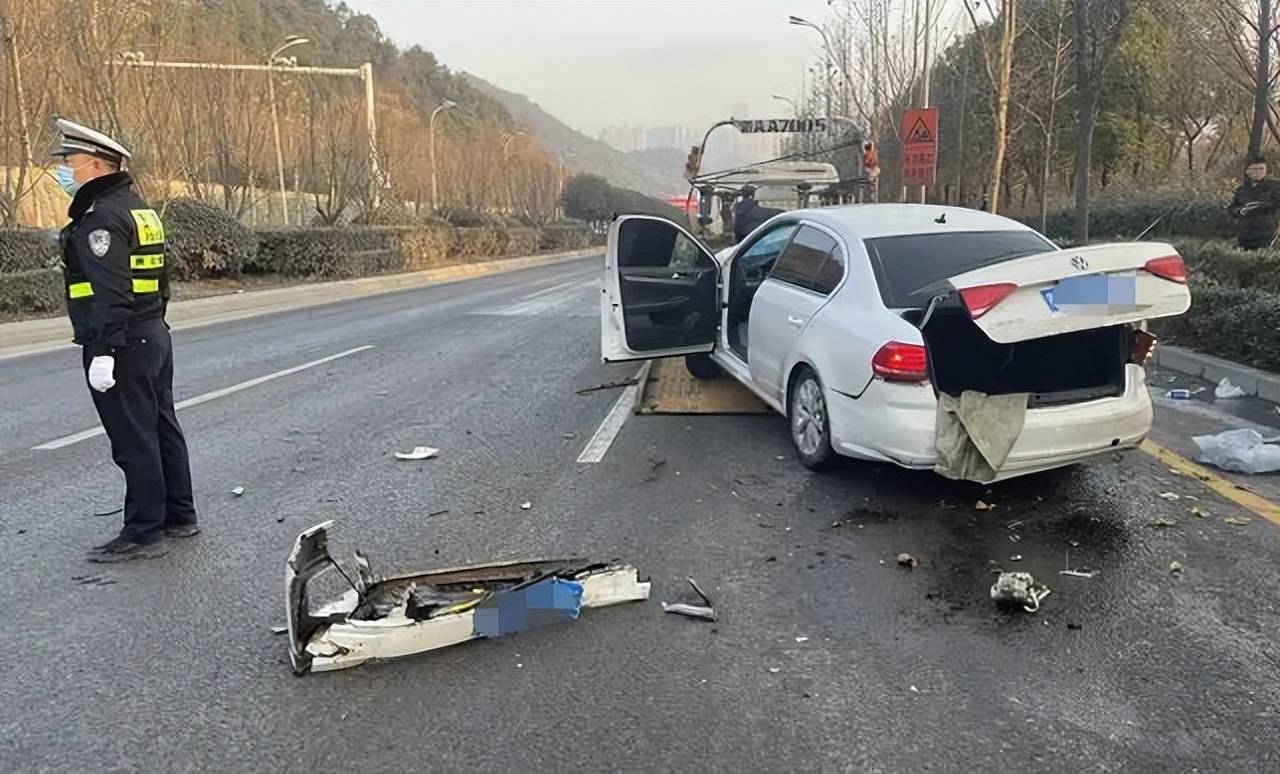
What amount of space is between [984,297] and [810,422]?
1.59 m

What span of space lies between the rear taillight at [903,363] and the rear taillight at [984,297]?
48 cm

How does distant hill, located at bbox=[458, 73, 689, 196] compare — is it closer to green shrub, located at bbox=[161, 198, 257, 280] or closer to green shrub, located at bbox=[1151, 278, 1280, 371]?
green shrub, located at bbox=[161, 198, 257, 280]

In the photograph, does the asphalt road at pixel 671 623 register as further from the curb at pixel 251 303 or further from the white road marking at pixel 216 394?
the curb at pixel 251 303

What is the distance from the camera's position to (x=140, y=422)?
4.48 m

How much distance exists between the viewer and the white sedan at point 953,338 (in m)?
4.38

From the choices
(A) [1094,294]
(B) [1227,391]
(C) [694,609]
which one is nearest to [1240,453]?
(A) [1094,294]

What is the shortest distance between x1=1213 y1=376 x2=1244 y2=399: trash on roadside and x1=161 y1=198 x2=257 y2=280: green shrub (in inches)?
697

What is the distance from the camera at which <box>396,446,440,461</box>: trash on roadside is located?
20.2 ft

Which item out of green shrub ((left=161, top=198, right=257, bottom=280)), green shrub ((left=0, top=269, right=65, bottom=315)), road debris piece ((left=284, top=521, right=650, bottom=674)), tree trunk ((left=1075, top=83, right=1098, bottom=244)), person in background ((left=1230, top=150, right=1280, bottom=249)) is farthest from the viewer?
green shrub ((left=161, top=198, right=257, bottom=280))

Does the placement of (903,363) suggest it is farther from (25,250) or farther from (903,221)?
(25,250)

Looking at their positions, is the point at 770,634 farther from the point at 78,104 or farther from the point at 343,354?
the point at 78,104

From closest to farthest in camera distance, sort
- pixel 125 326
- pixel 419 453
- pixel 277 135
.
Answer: pixel 125 326 → pixel 419 453 → pixel 277 135

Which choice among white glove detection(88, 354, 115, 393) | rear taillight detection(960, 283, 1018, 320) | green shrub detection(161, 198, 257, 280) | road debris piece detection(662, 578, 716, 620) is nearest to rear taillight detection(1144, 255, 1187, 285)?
rear taillight detection(960, 283, 1018, 320)

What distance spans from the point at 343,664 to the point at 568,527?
5.19 feet
